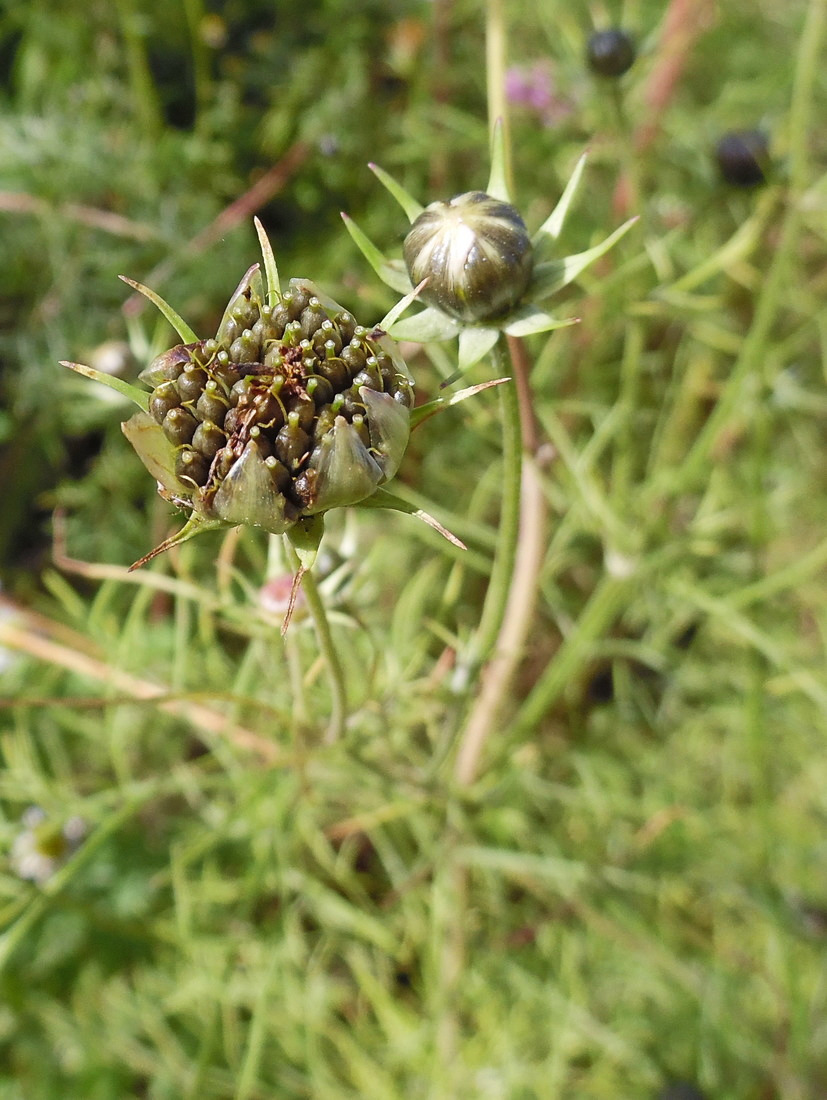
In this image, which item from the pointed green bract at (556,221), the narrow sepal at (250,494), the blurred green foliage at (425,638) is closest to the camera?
the narrow sepal at (250,494)

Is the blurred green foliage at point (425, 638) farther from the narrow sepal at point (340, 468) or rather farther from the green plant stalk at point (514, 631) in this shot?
the narrow sepal at point (340, 468)

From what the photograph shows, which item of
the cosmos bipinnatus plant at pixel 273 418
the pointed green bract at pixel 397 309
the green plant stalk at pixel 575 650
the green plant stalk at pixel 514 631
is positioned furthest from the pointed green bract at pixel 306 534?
the green plant stalk at pixel 575 650

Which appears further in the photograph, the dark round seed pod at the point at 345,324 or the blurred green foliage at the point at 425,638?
the blurred green foliage at the point at 425,638

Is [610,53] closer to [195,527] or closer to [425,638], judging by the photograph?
[425,638]

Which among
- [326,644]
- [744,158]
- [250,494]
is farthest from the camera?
[744,158]

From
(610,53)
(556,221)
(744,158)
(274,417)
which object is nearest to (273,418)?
(274,417)

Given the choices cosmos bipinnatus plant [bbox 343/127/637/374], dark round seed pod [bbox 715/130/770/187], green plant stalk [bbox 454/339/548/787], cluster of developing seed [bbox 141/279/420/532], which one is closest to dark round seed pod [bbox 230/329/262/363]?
cluster of developing seed [bbox 141/279/420/532]

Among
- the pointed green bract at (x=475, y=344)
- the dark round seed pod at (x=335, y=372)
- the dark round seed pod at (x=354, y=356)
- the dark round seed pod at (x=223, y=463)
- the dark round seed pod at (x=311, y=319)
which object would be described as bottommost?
the dark round seed pod at (x=223, y=463)
